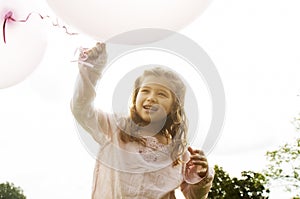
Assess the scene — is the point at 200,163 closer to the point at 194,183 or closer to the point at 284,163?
the point at 194,183

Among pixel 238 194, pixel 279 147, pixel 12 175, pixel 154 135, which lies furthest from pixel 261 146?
pixel 154 135

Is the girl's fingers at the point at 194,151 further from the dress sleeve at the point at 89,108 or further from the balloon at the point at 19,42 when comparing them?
the balloon at the point at 19,42

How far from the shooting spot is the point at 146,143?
112cm

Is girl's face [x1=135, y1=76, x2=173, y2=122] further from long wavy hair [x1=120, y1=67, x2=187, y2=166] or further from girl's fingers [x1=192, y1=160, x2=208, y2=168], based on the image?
girl's fingers [x1=192, y1=160, x2=208, y2=168]

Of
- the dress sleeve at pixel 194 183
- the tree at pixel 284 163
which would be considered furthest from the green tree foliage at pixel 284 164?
the dress sleeve at pixel 194 183

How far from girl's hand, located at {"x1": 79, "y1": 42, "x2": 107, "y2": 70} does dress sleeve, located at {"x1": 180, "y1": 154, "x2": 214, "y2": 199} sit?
338 mm

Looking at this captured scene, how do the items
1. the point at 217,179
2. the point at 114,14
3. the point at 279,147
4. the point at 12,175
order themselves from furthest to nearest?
1. the point at 12,175
2. the point at 217,179
3. the point at 279,147
4. the point at 114,14

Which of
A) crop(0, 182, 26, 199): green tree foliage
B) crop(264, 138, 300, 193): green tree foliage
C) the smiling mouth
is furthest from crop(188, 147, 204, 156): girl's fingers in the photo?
crop(0, 182, 26, 199): green tree foliage

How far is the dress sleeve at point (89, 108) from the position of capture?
0.99 m

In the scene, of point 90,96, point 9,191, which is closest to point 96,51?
point 90,96

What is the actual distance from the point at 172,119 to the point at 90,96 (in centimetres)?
21

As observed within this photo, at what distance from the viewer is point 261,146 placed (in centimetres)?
563

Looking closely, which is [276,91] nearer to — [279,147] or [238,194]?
[279,147]

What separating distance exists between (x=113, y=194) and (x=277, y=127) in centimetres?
486
